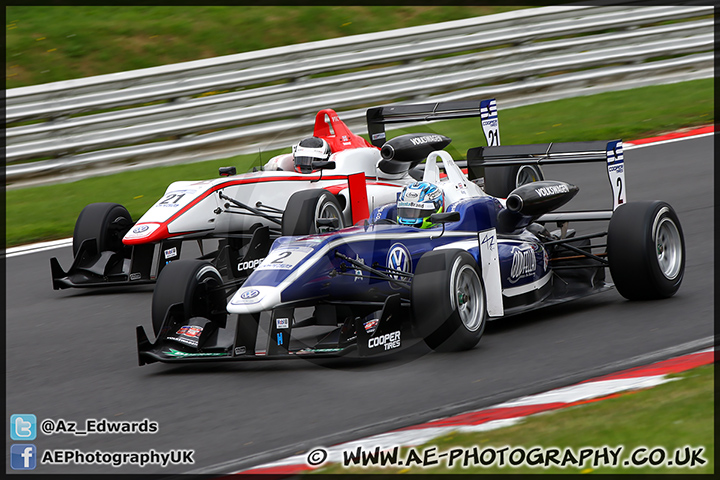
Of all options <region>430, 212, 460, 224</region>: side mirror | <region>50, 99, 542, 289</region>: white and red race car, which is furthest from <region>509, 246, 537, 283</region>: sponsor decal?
<region>50, 99, 542, 289</region>: white and red race car

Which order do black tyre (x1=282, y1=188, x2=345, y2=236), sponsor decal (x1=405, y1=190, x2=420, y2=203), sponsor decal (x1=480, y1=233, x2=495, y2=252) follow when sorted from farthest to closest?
black tyre (x1=282, y1=188, x2=345, y2=236)
sponsor decal (x1=405, y1=190, x2=420, y2=203)
sponsor decal (x1=480, y1=233, x2=495, y2=252)

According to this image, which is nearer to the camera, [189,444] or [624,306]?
[189,444]

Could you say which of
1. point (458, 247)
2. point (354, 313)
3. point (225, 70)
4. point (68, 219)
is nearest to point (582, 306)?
point (458, 247)

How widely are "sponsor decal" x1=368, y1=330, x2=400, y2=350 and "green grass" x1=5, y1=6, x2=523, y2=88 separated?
35.6 feet

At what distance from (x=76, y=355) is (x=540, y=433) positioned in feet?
13.2

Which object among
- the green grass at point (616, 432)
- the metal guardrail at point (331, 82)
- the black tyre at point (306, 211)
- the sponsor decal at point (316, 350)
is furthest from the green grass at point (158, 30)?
the green grass at point (616, 432)

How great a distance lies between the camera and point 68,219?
1296 cm

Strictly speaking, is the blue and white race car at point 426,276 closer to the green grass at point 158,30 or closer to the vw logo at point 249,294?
the vw logo at point 249,294

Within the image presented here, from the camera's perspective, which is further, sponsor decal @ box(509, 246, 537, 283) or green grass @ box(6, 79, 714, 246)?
green grass @ box(6, 79, 714, 246)

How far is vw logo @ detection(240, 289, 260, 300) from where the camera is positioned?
275 inches

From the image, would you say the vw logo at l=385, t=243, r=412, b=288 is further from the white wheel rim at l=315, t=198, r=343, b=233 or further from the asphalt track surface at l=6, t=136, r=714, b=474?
the white wheel rim at l=315, t=198, r=343, b=233

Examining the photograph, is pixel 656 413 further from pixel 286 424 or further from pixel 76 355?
pixel 76 355

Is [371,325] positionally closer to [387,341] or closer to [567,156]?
[387,341]

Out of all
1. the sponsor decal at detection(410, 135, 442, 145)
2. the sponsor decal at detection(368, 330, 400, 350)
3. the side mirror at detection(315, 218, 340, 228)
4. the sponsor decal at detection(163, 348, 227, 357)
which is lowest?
the sponsor decal at detection(163, 348, 227, 357)
